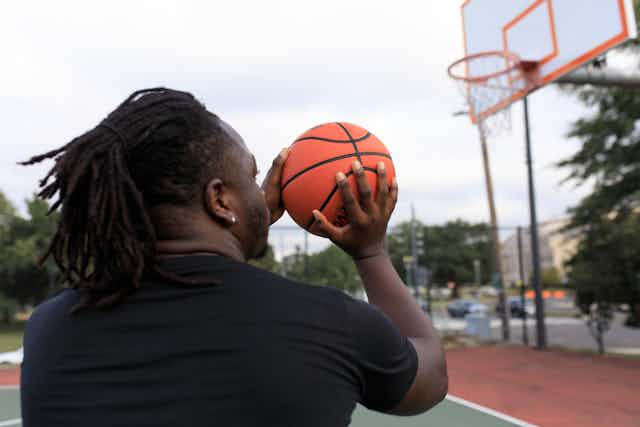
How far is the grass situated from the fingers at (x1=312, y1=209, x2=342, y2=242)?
15.6 meters

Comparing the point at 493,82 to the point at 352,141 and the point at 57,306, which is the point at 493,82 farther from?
the point at 57,306

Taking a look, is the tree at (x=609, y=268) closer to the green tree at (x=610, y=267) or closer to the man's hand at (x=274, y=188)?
the green tree at (x=610, y=267)

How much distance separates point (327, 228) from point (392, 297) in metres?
0.31

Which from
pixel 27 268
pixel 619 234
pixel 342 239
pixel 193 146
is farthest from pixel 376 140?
pixel 27 268

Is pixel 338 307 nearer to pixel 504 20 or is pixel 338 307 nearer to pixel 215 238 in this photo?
pixel 215 238

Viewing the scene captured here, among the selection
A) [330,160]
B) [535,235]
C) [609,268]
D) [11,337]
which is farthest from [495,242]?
[330,160]

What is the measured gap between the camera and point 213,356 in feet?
3.22

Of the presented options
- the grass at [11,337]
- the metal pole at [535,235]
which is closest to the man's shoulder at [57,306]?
the metal pole at [535,235]

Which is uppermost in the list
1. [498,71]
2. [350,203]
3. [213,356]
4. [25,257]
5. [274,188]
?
[498,71]

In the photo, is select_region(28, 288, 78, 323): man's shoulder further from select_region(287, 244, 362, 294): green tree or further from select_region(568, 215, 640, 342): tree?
select_region(287, 244, 362, 294): green tree

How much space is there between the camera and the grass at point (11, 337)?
15.2m

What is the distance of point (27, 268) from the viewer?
823 inches

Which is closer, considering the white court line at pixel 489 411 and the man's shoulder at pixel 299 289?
the man's shoulder at pixel 299 289

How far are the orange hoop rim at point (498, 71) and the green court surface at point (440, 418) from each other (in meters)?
5.14
